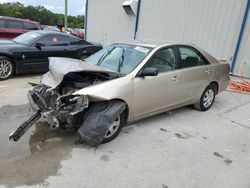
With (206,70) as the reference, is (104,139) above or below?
below

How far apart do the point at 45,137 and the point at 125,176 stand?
1454 millimetres

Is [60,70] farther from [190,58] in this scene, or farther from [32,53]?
[32,53]

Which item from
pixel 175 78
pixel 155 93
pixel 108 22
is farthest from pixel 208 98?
pixel 108 22

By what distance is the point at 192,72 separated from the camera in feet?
14.3

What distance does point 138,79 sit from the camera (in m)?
3.50

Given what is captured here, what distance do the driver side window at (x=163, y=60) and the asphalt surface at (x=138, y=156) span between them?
1028mm

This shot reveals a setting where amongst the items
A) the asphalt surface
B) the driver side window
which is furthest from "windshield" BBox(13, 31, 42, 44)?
the driver side window

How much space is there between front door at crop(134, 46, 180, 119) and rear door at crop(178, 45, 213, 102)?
0.19 m

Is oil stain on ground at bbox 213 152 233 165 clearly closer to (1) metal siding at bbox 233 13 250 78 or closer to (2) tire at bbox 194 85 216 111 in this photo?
(2) tire at bbox 194 85 216 111

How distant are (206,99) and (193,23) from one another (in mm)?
5264

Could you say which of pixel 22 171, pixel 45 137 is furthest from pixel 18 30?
pixel 22 171

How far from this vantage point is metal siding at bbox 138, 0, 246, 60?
8164 millimetres

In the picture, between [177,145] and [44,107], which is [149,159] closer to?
[177,145]

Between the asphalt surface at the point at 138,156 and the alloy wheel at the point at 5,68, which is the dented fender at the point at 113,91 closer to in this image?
the asphalt surface at the point at 138,156
